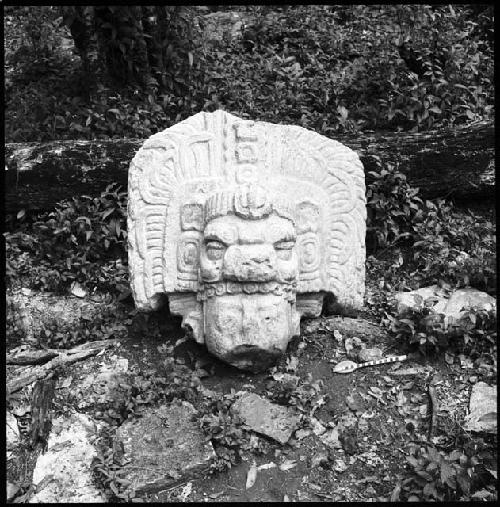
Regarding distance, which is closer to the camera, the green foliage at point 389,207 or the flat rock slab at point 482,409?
the flat rock slab at point 482,409

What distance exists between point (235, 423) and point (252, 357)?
19.3 inches

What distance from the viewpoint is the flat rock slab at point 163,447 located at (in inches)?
178

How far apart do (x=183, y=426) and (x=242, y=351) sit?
65 cm

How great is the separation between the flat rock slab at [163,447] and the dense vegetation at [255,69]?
3571mm

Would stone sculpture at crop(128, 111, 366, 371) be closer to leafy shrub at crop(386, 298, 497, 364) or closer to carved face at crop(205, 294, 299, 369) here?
carved face at crop(205, 294, 299, 369)

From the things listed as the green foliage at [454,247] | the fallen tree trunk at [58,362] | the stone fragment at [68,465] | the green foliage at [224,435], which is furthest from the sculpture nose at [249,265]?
the green foliage at [454,247]

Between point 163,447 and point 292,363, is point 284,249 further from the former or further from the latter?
point 163,447

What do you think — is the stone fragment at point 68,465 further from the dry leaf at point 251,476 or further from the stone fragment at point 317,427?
the stone fragment at point 317,427

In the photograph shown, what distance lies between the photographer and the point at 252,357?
5047mm

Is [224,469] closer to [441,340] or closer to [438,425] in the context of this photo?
[438,425]

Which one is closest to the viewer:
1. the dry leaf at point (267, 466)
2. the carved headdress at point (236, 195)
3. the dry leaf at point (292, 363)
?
the dry leaf at point (267, 466)

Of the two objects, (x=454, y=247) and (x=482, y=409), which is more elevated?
(x=454, y=247)

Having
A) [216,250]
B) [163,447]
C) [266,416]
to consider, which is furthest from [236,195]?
[163,447]

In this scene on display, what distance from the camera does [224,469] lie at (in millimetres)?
4621
